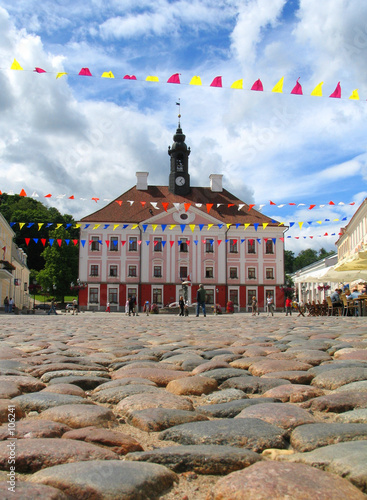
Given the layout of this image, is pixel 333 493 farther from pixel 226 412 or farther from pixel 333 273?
pixel 333 273

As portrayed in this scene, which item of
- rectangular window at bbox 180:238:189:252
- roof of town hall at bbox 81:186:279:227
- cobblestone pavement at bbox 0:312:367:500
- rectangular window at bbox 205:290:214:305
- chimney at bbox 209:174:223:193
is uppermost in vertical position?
chimney at bbox 209:174:223:193

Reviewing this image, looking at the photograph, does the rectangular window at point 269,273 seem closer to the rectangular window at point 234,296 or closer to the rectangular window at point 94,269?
the rectangular window at point 234,296

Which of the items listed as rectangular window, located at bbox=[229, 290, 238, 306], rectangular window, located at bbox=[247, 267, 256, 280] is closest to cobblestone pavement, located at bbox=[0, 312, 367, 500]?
rectangular window, located at bbox=[229, 290, 238, 306]

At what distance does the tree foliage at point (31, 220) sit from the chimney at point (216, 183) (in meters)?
23.8

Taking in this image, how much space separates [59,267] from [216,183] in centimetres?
2276

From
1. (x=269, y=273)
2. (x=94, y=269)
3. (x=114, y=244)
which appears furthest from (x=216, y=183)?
(x=94, y=269)

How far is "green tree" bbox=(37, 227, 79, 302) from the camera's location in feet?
206

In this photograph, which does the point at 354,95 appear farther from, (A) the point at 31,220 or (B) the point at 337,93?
(A) the point at 31,220

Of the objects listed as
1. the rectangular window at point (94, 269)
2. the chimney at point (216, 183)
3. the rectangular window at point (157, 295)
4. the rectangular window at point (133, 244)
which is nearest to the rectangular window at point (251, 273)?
the rectangular window at point (157, 295)

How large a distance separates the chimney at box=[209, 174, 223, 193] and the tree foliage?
23.8 metres

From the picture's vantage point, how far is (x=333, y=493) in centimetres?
154

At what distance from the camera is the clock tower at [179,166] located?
182 ft

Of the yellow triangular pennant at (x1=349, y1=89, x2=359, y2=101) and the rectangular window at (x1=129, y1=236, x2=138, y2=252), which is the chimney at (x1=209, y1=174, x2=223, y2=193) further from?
the yellow triangular pennant at (x1=349, y1=89, x2=359, y2=101)

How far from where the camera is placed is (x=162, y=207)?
5375cm
